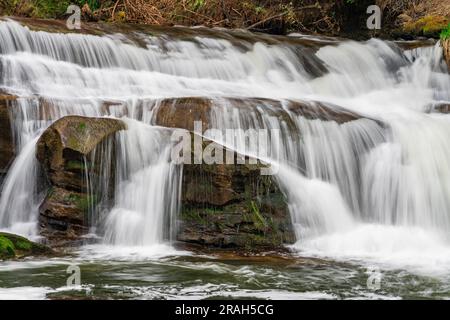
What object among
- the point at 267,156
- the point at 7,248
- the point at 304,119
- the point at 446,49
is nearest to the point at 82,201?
the point at 7,248

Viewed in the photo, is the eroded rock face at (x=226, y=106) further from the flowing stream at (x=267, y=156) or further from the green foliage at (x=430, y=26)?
the green foliage at (x=430, y=26)

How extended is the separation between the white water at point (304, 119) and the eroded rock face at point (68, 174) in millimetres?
344

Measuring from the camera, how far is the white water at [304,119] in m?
7.24

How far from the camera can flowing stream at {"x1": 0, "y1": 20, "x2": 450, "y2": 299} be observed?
5.68 metres

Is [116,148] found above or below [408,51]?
below

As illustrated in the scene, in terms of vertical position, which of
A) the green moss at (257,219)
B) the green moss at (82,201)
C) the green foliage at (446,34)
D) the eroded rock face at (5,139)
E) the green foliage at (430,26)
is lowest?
the green moss at (257,219)

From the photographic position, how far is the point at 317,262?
20.9ft

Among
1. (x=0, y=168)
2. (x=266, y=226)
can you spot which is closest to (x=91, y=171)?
(x=0, y=168)

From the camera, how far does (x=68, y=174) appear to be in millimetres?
7078

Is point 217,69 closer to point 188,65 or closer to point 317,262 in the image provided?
point 188,65

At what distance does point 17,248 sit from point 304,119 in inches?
159

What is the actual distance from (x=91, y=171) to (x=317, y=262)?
8.35ft

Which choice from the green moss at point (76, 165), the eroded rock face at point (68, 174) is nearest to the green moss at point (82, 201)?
the eroded rock face at point (68, 174)

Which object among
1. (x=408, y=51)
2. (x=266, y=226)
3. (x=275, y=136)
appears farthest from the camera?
(x=408, y=51)
